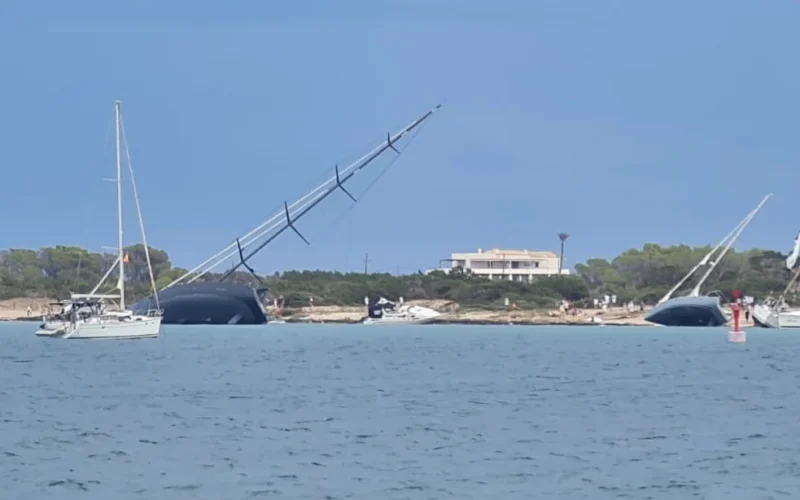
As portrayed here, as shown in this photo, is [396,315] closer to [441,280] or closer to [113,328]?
[441,280]

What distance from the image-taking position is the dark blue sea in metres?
25.2

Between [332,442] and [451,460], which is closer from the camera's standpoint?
[451,460]

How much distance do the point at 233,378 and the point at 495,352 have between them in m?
22.5

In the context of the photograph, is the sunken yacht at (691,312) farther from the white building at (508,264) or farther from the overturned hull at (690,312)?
the white building at (508,264)

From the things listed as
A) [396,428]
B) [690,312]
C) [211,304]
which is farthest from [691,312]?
[396,428]

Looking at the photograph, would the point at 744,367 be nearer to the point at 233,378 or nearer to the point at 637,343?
the point at 233,378

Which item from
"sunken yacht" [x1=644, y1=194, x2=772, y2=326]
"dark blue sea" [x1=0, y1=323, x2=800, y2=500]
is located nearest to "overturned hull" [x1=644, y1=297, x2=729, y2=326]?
"sunken yacht" [x1=644, y1=194, x2=772, y2=326]

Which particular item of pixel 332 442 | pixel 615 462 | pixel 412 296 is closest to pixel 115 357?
pixel 332 442

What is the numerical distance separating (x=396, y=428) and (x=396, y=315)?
96043mm

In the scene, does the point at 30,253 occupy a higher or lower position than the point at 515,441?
higher

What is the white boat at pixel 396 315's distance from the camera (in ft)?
417

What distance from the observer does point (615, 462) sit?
27.6 metres

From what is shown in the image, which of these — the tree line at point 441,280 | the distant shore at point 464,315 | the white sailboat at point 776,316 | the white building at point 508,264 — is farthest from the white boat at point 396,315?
the white building at point 508,264

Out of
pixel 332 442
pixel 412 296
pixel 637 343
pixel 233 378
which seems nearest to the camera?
pixel 332 442
